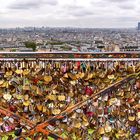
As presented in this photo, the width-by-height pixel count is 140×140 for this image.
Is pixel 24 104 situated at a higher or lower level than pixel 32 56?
lower

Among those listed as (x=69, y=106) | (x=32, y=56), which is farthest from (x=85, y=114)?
(x=32, y=56)

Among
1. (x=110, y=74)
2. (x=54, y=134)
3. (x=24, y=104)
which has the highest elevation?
(x=110, y=74)

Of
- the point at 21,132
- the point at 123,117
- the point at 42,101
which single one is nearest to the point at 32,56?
the point at 42,101

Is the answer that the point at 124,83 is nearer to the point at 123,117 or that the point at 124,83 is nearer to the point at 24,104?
the point at 123,117

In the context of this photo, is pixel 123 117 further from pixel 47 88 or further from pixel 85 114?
pixel 47 88

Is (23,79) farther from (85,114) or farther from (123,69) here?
(123,69)

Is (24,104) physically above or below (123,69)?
below

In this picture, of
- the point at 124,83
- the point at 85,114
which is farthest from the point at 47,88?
the point at 124,83

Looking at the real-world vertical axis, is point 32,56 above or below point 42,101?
above
